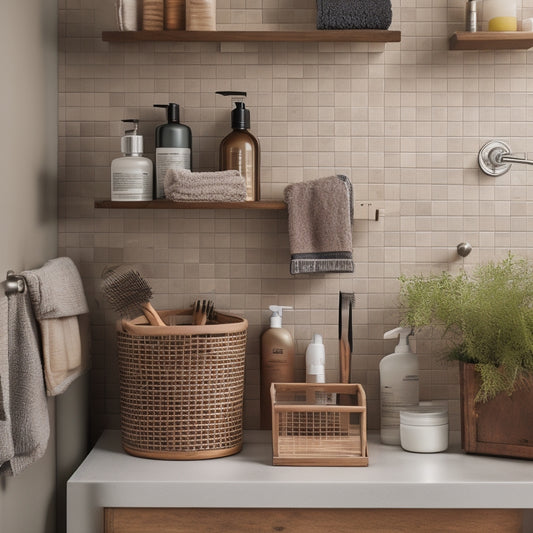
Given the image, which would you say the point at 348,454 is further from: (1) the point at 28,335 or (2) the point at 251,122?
(2) the point at 251,122

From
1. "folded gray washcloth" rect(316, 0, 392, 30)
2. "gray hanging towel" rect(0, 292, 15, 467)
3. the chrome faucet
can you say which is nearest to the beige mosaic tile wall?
the chrome faucet

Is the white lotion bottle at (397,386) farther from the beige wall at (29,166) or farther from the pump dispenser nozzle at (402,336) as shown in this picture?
the beige wall at (29,166)

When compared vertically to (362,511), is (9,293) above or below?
above

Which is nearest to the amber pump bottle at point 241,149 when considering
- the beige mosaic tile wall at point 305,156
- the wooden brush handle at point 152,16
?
the beige mosaic tile wall at point 305,156

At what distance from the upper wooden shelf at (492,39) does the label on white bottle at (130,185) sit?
32.2 inches

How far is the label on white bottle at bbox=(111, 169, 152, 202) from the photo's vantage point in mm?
1742

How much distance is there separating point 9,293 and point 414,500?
2.90ft

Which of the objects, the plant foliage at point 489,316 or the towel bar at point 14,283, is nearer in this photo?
the towel bar at point 14,283

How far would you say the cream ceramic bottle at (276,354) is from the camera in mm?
1834

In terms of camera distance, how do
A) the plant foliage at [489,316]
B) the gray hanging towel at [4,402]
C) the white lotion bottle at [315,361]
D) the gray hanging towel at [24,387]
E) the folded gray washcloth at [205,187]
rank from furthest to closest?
the white lotion bottle at [315,361]
the folded gray washcloth at [205,187]
the plant foliage at [489,316]
the gray hanging towel at [24,387]
the gray hanging towel at [4,402]

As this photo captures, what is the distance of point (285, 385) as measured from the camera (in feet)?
5.68

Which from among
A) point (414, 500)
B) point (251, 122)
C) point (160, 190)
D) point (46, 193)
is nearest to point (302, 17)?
point (251, 122)

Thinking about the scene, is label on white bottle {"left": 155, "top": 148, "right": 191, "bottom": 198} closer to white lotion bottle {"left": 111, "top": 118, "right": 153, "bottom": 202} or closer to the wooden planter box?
white lotion bottle {"left": 111, "top": 118, "right": 153, "bottom": 202}

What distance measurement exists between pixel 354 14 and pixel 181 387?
0.95 meters
